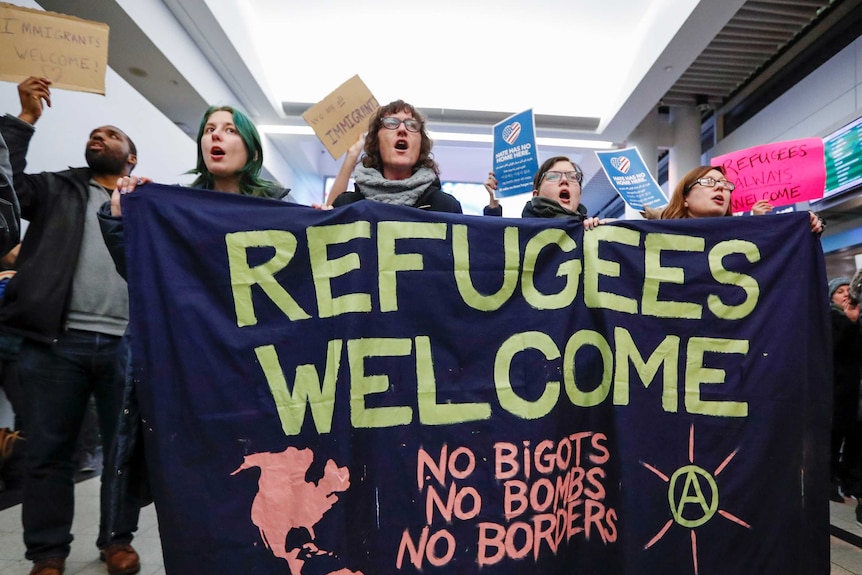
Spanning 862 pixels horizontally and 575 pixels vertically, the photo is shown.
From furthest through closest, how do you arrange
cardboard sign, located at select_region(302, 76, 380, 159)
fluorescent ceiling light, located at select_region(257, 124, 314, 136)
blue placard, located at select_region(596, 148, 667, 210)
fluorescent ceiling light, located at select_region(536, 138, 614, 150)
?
fluorescent ceiling light, located at select_region(257, 124, 314, 136), fluorescent ceiling light, located at select_region(536, 138, 614, 150), blue placard, located at select_region(596, 148, 667, 210), cardboard sign, located at select_region(302, 76, 380, 159)

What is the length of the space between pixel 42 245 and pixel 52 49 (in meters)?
0.69

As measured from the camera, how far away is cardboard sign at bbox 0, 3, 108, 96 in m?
1.80

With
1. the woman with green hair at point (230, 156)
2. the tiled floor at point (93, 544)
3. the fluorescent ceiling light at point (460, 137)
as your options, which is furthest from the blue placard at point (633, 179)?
the woman with green hair at point (230, 156)

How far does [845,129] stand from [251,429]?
5.69m

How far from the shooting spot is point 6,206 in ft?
4.24

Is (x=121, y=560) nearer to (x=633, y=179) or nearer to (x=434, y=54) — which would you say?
(x=633, y=179)

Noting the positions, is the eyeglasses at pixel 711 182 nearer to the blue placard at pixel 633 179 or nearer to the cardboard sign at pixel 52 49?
the blue placard at pixel 633 179

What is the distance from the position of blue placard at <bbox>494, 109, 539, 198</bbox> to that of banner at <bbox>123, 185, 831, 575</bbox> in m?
1.44

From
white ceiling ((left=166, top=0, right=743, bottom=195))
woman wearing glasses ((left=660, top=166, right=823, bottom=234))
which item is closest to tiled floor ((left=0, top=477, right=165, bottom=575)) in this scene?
woman wearing glasses ((left=660, top=166, right=823, bottom=234))

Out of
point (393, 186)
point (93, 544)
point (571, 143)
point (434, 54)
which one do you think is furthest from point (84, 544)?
point (571, 143)

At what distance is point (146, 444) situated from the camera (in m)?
1.37

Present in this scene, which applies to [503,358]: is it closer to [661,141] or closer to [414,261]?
[414,261]

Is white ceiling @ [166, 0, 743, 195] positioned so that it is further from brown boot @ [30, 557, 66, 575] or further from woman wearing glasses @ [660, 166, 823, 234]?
brown boot @ [30, 557, 66, 575]

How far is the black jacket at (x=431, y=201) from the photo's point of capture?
1831 millimetres
